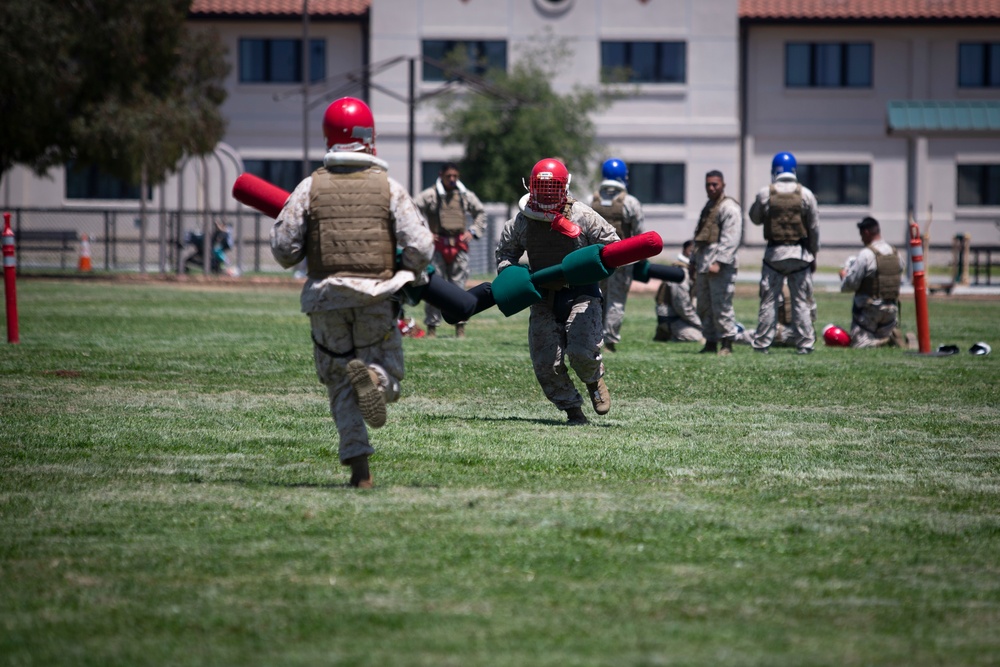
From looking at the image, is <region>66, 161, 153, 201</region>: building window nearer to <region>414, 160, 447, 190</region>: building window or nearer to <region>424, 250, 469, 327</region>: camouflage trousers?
<region>414, 160, 447, 190</region>: building window

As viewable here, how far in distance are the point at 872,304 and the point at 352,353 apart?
10.7 m

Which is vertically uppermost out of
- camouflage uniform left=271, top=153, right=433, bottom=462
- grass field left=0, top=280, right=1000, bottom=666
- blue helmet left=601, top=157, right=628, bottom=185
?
blue helmet left=601, top=157, right=628, bottom=185

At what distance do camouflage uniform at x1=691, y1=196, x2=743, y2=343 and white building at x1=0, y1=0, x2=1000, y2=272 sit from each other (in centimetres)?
2836

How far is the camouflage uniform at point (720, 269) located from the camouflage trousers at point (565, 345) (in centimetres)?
554

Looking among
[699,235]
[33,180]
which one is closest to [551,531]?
[699,235]

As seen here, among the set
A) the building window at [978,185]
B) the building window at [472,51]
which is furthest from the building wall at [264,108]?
the building window at [978,185]

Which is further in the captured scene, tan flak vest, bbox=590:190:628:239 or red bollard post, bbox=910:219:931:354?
tan flak vest, bbox=590:190:628:239

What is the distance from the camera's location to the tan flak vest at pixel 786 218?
14.8 meters

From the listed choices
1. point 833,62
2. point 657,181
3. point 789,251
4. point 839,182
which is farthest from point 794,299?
point 833,62

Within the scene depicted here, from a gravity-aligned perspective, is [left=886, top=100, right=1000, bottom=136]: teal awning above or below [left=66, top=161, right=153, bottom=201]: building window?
above

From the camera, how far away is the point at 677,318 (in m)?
17.0

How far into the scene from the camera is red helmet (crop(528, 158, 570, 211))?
30.1ft

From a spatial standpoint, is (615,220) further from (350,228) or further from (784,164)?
(350,228)

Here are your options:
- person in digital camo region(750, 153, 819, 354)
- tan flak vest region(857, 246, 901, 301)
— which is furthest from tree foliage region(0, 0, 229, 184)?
tan flak vest region(857, 246, 901, 301)
